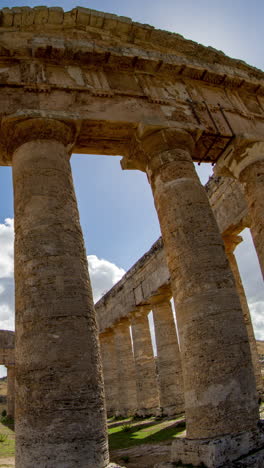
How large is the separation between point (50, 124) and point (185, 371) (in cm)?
573

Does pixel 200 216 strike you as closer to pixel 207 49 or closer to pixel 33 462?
pixel 33 462

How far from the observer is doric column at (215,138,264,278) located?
9.23 metres

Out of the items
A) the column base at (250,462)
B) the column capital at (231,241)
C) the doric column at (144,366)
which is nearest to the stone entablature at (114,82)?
the column capital at (231,241)

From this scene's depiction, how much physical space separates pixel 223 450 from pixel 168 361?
13.2 metres

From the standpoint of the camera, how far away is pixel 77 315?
5.71 meters

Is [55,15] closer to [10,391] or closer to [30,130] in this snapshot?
[30,130]

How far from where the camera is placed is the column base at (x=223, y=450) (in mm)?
5258

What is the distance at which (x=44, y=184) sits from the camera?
6.78 meters

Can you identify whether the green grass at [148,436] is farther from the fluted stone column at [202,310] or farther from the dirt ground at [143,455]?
the fluted stone column at [202,310]

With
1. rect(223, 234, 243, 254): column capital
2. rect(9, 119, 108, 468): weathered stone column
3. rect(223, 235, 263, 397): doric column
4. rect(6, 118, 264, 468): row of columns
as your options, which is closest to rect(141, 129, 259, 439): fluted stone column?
rect(6, 118, 264, 468): row of columns

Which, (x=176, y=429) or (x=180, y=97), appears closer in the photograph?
(x=180, y=97)

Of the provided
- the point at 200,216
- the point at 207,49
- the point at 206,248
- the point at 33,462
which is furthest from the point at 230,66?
the point at 33,462

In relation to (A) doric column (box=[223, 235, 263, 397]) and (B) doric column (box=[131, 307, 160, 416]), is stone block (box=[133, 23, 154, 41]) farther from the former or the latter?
(B) doric column (box=[131, 307, 160, 416])

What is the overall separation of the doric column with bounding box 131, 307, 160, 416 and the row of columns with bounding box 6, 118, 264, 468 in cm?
1425
